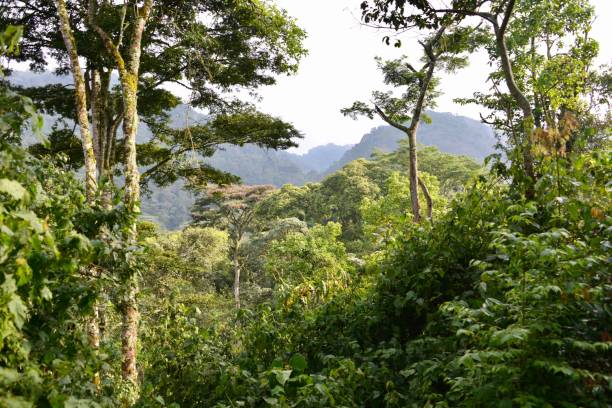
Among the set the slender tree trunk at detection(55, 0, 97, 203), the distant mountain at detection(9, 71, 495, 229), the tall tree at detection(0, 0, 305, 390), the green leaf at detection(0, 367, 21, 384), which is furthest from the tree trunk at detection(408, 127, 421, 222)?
the distant mountain at detection(9, 71, 495, 229)

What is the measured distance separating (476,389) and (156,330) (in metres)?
3.33

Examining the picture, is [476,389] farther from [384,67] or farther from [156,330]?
[384,67]

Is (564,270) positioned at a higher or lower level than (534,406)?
higher

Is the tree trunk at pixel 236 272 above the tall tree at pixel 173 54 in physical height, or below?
below

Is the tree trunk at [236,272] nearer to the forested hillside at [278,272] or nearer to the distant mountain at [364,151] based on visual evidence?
the forested hillside at [278,272]

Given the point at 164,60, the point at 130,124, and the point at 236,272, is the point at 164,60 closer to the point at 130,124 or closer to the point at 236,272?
the point at 130,124

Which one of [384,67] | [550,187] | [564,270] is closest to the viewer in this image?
[564,270]

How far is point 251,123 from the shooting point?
12.3 metres

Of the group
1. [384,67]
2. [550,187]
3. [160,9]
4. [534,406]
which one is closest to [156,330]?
[534,406]

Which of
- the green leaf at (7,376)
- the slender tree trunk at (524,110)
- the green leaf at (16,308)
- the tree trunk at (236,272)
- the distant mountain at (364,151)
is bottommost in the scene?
the tree trunk at (236,272)

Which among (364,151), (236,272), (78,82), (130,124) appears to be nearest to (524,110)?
(130,124)

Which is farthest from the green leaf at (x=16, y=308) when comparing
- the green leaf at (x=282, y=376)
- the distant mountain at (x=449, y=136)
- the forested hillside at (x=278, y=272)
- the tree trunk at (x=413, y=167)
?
the distant mountain at (x=449, y=136)

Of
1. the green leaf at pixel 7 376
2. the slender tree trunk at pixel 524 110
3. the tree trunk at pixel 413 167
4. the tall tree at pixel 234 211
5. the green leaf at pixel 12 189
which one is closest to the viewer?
the green leaf at pixel 12 189

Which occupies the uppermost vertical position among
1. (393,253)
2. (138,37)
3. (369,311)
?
(138,37)
